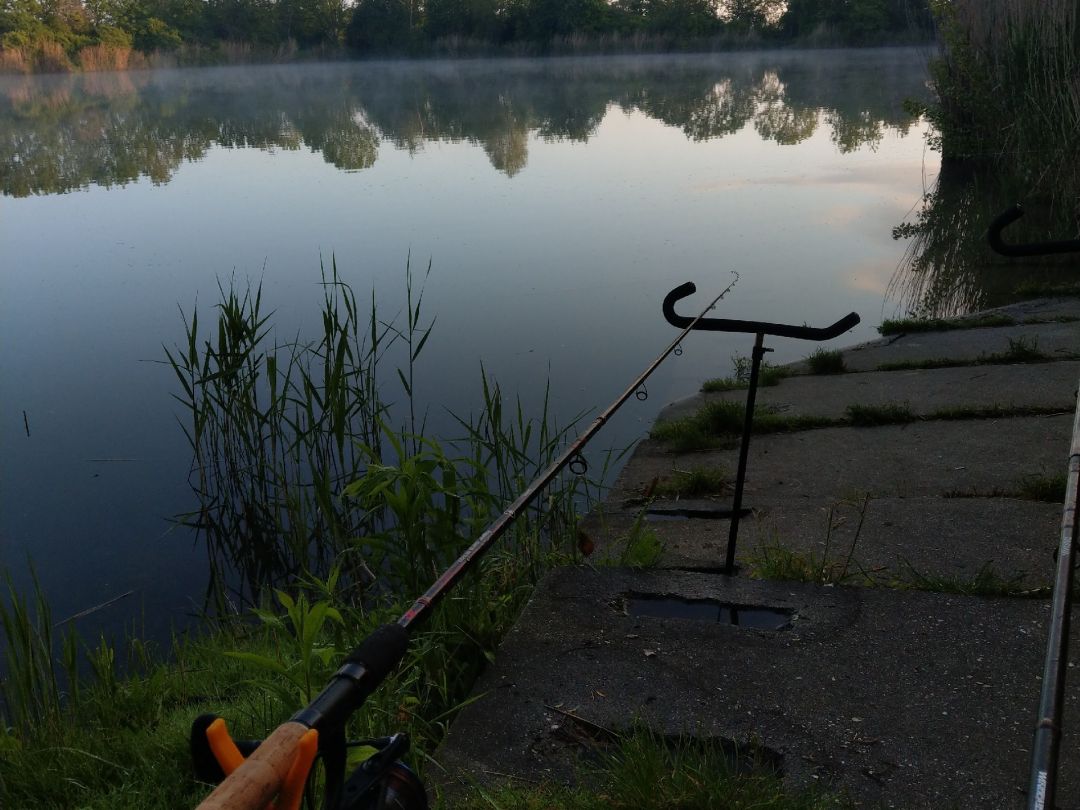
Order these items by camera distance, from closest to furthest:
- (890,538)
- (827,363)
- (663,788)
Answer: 1. (663,788)
2. (890,538)
3. (827,363)

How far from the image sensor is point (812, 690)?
249 centimetres

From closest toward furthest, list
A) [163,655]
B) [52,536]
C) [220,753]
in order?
[220,753]
[163,655]
[52,536]

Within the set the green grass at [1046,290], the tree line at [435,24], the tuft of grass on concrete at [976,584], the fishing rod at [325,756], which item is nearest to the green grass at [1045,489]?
the tuft of grass on concrete at [976,584]

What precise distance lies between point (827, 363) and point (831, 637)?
418 centimetres

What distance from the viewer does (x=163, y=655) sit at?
155 inches

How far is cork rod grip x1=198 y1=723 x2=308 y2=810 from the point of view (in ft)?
2.66

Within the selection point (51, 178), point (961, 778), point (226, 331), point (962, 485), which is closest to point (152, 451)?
point (226, 331)

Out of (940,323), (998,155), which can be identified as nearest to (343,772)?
(940,323)

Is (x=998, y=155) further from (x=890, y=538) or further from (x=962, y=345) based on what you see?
(x=890, y=538)

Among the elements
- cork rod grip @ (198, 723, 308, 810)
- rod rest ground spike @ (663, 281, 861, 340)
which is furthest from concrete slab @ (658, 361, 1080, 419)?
cork rod grip @ (198, 723, 308, 810)

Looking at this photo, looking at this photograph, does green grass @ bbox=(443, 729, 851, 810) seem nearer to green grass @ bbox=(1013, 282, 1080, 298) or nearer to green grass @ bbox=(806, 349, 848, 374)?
green grass @ bbox=(806, 349, 848, 374)

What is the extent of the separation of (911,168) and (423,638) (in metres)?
15.0

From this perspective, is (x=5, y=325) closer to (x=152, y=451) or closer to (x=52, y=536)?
(x=152, y=451)

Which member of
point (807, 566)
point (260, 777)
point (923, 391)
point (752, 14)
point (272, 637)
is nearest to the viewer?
point (260, 777)
